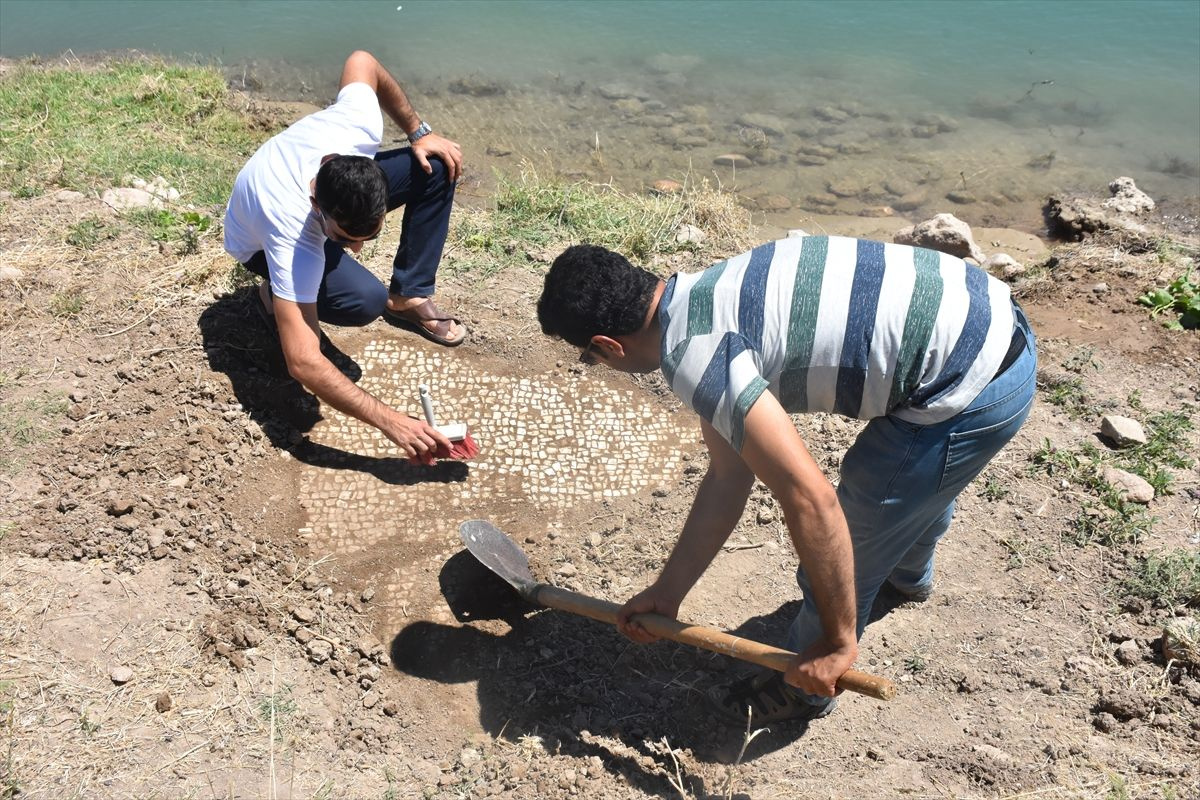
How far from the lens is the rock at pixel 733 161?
7523mm

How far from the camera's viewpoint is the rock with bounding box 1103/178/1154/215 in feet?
21.9

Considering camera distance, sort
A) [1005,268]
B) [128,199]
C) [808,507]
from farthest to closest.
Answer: [1005,268], [128,199], [808,507]

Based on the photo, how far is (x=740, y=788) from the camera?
2.87 m

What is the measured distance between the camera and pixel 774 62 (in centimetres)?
915

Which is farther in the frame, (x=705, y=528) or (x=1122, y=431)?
(x=1122, y=431)

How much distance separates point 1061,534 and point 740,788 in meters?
1.62

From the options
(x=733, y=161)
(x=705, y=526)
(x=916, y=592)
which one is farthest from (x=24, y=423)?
(x=733, y=161)

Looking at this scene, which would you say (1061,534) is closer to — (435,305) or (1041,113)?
(435,305)

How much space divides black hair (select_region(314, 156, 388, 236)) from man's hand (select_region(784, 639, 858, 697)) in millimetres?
2056

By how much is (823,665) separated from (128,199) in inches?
178

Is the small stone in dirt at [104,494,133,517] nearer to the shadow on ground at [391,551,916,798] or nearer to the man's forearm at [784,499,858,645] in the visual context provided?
the shadow on ground at [391,551,916,798]

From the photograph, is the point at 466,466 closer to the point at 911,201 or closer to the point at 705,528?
the point at 705,528

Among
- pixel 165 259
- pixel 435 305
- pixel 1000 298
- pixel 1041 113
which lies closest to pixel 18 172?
pixel 165 259

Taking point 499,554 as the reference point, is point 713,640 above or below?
above
